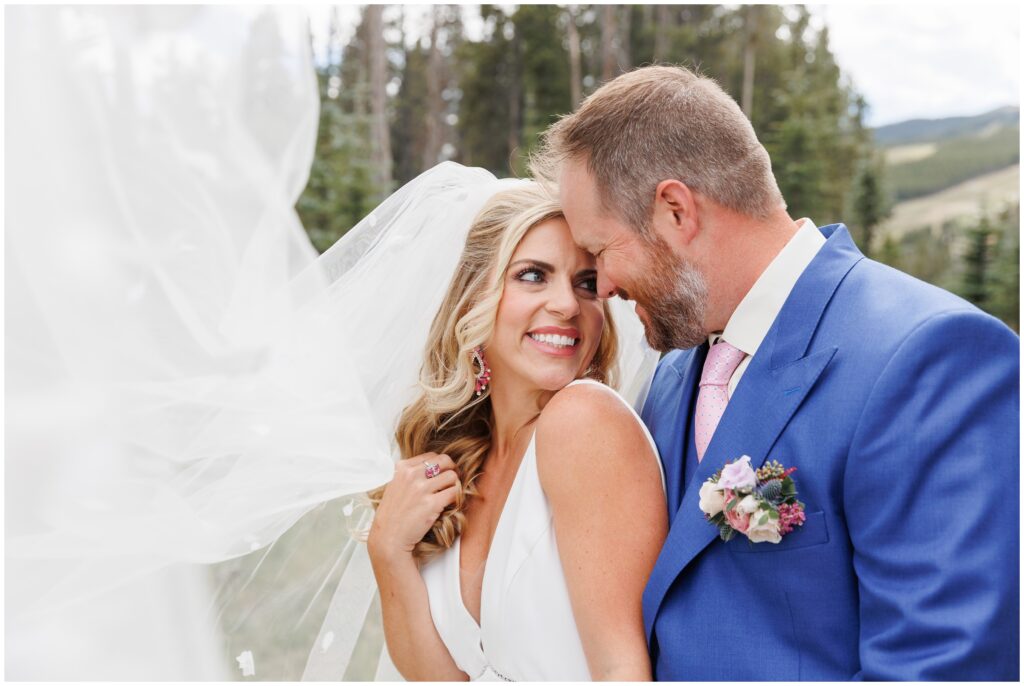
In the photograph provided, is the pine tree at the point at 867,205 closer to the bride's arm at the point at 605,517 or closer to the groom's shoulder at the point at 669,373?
the groom's shoulder at the point at 669,373

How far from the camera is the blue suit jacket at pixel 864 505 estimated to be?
2.05 metres

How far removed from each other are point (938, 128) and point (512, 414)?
3420 cm

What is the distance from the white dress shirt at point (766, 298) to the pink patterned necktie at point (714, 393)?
0.06ft

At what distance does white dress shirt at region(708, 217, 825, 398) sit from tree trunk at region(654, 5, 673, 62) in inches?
1035

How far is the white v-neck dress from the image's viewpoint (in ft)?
9.13

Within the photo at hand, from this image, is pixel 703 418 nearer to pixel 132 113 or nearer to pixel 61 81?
pixel 132 113

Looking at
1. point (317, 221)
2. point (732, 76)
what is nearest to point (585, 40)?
point (732, 76)

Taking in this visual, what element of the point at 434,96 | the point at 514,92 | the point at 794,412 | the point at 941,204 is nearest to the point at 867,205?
the point at 941,204

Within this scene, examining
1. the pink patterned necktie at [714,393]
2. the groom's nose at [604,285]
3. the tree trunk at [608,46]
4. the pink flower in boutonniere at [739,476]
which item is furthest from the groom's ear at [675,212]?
the tree trunk at [608,46]

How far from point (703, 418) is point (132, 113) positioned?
1730mm

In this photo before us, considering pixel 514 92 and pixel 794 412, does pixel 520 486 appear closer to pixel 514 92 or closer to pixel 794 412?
pixel 794 412

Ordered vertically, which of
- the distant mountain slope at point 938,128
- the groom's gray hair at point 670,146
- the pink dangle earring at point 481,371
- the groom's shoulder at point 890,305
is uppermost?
the groom's gray hair at point 670,146

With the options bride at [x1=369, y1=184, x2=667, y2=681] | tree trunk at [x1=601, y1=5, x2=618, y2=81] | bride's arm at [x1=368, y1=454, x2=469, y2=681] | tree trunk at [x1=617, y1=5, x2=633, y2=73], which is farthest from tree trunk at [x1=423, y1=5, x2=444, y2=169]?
bride's arm at [x1=368, y1=454, x2=469, y2=681]

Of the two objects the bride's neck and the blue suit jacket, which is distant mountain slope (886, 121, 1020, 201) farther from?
the blue suit jacket
